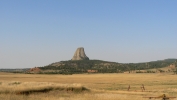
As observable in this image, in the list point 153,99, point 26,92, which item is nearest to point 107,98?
point 153,99

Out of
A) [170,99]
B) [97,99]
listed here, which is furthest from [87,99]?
[170,99]

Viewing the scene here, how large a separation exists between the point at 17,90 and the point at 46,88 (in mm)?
4329

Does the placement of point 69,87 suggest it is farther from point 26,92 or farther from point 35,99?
point 35,99

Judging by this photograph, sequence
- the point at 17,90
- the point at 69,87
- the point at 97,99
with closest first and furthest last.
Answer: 1. the point at 97,99
2. the point at 17,90
3. the point at 69,87

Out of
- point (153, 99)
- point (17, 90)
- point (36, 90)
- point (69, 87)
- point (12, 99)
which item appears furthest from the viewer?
point (69, 87)

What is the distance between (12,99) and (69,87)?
42.5 ft

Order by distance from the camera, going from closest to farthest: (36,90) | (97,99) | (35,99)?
(35,99)
(97,99)
(36,90)

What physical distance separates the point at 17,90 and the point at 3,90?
5.24 feet

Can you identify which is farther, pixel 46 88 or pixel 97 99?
pixel 46 88

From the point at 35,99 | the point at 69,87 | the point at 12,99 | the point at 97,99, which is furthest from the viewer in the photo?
the point at 69,87

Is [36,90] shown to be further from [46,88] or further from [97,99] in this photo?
[97,99]

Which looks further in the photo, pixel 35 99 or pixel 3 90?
pixel 3 90

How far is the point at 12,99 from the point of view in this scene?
805 inches

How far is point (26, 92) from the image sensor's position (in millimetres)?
28266
